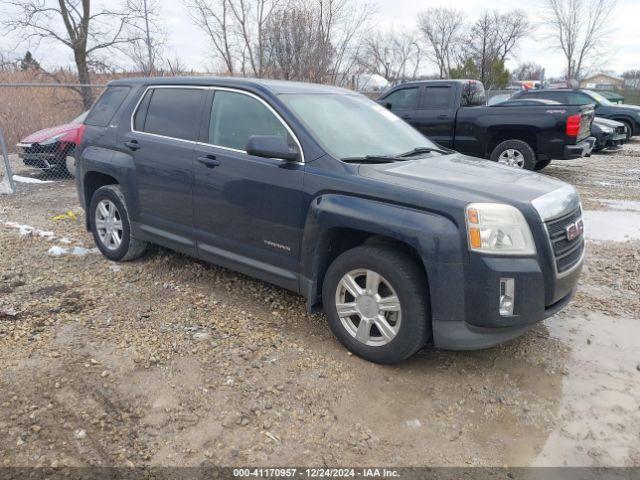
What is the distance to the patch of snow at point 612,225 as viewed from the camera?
21.2 feet

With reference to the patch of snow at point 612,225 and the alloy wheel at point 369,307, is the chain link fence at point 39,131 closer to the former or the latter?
the alloy wheel at point 369,307

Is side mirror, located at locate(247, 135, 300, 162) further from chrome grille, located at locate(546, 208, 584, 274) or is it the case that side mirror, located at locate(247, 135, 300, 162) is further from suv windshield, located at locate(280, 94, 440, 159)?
chrome grille, located at locate(546, 208, 584, 274)

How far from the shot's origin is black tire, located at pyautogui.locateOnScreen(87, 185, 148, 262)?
199 inches

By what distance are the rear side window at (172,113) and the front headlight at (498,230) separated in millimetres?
2509

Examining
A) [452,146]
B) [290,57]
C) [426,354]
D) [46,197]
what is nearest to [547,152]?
[452,146]

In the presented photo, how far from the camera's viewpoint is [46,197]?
8.59 meters

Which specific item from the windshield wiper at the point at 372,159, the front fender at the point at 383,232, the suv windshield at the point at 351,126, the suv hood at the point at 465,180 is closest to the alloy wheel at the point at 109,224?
the suv windshield at the point at 351,126

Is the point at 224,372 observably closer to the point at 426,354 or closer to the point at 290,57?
the point at 426,354

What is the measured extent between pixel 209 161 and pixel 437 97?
7693 millimetres

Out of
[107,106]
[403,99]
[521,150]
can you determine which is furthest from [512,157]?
[107,106]

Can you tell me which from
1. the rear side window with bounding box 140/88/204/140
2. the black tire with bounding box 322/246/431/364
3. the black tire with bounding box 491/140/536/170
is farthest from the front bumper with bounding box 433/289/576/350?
the black tire with bounding box 491/140/536/170

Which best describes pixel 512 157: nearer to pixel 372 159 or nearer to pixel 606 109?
pixel 372 159

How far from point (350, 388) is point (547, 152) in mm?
7870

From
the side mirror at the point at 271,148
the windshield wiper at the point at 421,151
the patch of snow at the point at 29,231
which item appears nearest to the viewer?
the side mirror at the point at 271,148
